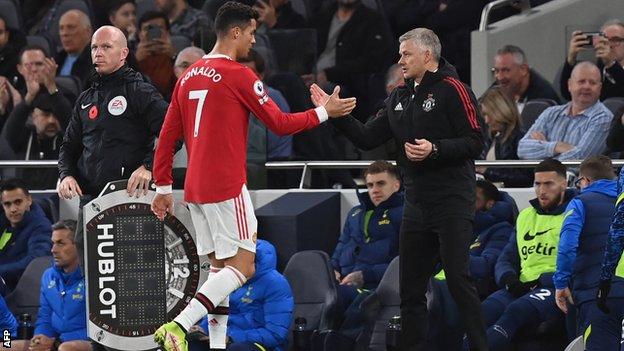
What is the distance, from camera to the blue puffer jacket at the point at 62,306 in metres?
12.3

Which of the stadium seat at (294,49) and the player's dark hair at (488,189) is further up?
the stadium seat at (294,49)

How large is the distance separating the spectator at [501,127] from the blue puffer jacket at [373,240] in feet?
3.29

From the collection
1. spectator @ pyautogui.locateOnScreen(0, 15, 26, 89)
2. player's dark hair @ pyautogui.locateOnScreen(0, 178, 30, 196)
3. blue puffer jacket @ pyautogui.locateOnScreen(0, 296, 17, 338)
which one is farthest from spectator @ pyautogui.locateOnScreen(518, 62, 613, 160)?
spectator @ pyautogui.locateOnScreen(0, 15, 26, 89)

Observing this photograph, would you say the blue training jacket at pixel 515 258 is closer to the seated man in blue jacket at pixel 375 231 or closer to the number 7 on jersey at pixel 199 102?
the seated man in blue jacket at pixel 375 231

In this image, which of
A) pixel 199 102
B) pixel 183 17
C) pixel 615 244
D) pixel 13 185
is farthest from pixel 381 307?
pixel 183 17

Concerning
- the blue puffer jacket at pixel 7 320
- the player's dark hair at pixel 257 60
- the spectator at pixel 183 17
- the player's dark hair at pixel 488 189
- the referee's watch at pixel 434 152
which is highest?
the spectator at pixel 183 17

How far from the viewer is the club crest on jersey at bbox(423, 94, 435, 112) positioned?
9.84m

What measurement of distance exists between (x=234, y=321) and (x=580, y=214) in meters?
2.57

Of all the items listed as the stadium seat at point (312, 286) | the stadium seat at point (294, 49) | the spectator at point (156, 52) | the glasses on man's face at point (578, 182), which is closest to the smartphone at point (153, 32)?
the spectator at point (156, 52)

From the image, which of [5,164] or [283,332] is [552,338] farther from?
[5,164]

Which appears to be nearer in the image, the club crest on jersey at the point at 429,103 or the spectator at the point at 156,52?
the club crest on jersey at the point at 429,103

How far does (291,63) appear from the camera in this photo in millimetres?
15906

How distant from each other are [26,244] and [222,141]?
4325mm

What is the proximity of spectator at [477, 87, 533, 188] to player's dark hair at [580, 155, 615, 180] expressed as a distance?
1.97 meters
